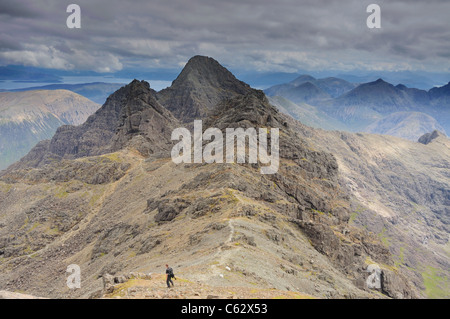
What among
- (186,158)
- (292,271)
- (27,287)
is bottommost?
(27,287)

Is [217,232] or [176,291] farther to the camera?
[217,232]

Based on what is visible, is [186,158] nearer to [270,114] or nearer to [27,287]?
[270,114]

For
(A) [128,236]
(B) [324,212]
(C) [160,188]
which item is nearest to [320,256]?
(B) [324,212]

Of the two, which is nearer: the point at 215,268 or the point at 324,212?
the point at 215,268

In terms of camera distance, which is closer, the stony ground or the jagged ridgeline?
the stony ground

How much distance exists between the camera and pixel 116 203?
587 ft

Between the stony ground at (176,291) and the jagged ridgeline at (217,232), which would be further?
the jagged ridgeline at (217,232)

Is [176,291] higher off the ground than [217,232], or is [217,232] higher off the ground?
[176,291]

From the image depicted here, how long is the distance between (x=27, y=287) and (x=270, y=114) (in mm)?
130172

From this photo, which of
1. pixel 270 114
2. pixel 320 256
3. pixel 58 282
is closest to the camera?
pixel 320 256

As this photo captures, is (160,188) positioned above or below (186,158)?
below
